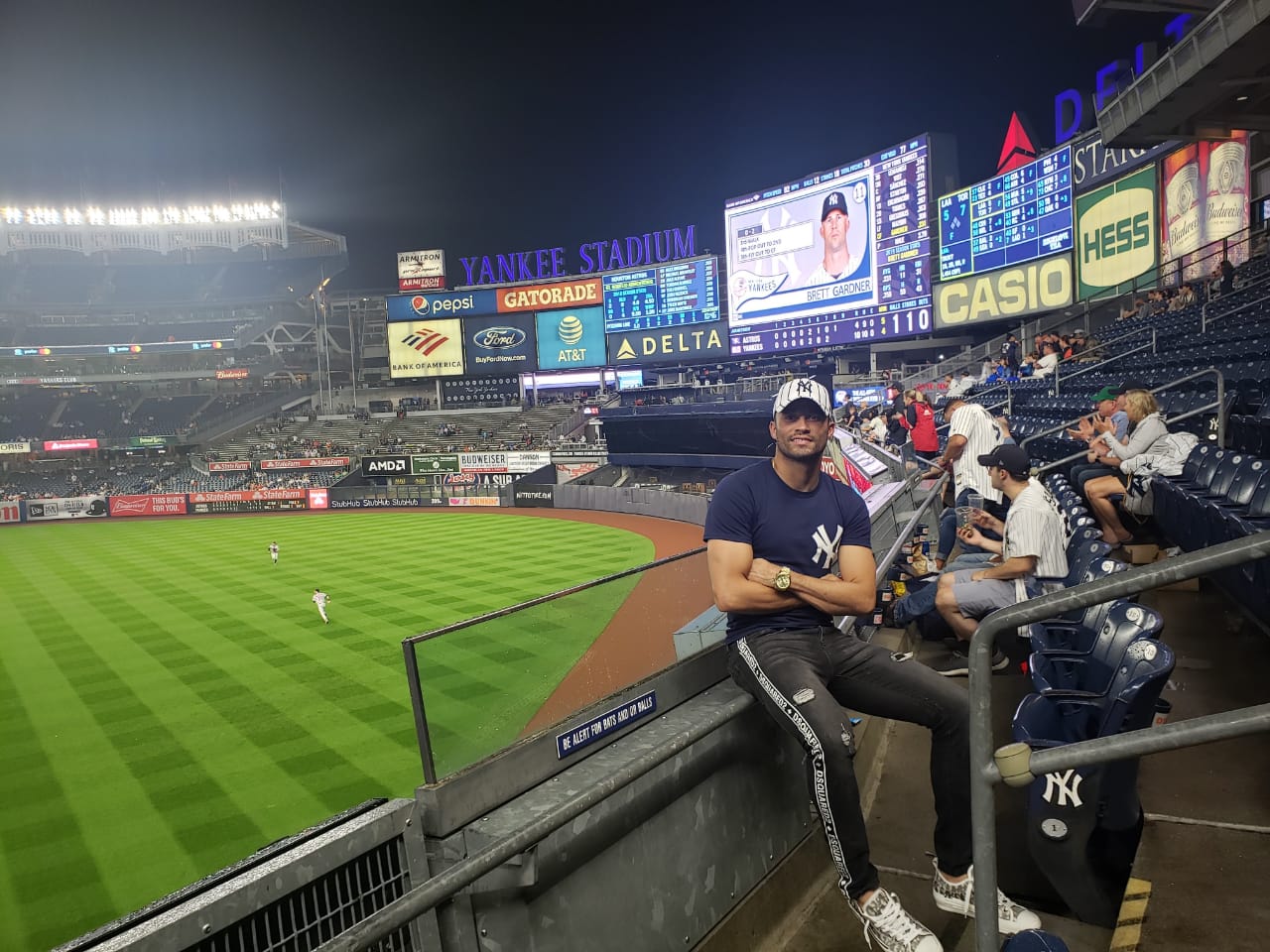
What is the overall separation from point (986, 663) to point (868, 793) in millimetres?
2549

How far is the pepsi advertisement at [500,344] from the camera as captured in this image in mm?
55688

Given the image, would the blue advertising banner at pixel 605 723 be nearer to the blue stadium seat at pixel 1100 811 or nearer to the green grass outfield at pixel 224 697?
the green grass outfield at pixel 224 697

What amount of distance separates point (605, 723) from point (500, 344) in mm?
54884

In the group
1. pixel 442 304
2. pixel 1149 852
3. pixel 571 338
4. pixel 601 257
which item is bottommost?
pixel 1149 852

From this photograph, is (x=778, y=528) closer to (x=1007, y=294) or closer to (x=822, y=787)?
(x=822, y=787)

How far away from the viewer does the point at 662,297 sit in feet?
162

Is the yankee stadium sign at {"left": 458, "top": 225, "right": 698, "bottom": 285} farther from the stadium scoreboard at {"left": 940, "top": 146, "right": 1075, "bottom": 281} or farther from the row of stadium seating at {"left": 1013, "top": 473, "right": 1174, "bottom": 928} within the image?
the row of stadium seating at {"left": 1013, "top": 473, "right": 1174, "bottom": 928}

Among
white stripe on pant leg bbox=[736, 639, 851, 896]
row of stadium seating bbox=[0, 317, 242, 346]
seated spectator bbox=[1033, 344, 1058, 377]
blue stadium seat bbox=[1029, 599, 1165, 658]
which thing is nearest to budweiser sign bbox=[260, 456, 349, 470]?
row of stadium seating bbox=[0, 317, 242, 346]

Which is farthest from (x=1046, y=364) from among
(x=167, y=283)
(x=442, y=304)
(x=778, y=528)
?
(x=167, y=283)

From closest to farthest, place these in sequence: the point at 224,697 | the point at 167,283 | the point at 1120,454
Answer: the point at 1120,454
the point at 224,697
the point at 167,283

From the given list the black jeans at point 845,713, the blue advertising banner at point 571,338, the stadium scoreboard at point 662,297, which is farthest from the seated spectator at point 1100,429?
the blue advertising banner at point 571,338

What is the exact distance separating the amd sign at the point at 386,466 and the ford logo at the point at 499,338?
1259 cm

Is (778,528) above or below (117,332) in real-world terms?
below

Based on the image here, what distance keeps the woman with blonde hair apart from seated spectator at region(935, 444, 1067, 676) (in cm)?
258
